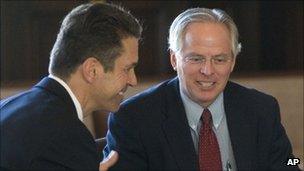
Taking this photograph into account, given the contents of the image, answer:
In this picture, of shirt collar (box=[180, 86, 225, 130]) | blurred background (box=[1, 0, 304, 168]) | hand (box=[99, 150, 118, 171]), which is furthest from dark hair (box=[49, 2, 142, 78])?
blurred background (box=[1, 0, 304, 168])

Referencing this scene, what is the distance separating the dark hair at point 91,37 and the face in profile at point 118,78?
18mm

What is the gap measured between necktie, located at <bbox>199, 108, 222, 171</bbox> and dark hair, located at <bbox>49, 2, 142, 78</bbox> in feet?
1.64

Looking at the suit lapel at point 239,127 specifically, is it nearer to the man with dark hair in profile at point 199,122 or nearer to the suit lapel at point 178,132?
the man with dark hair in profile at point 199,122

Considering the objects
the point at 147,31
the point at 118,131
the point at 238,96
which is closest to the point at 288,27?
the point at 147,31

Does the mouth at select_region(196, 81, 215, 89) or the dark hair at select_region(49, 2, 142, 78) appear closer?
the dark hair at select_region(49, 2, 142, 78)

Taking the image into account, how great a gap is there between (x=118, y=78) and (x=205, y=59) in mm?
435

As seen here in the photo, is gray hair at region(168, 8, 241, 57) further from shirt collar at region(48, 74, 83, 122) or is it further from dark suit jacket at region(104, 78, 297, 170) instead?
shirt collar at region(48, 74, 83, 122)

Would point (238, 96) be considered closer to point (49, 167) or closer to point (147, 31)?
point (49, 167)

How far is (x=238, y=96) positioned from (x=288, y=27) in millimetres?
2155

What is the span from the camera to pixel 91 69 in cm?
123

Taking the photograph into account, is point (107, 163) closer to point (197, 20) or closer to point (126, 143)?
point (126, 143)

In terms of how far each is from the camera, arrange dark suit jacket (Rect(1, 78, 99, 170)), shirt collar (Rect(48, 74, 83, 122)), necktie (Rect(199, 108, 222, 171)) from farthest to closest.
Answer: necktie (Rect(199, 108, 222, 171))
shirt collar (Rect(48, 74, 83, 122))
dark suit jacket (Rect(1, 78, 99, 170))

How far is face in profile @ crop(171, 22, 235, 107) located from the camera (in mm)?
1618

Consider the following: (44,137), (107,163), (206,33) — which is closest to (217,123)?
(206,33)
